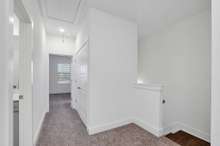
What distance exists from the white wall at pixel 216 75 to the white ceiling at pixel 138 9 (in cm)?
159

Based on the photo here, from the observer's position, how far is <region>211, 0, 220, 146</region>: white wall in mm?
774

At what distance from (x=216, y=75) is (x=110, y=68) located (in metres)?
1.84

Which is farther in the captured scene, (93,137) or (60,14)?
(60,14)

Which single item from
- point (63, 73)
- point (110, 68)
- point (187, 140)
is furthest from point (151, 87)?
point (63, 73)

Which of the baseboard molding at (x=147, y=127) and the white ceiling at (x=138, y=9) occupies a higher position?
the white ceiling at (x=138, y=9)

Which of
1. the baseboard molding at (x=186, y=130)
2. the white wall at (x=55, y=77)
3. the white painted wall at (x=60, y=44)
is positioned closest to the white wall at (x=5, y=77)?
the baseboard molding at (x=186, y=130)

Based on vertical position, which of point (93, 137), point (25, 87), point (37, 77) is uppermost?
point (37, 77)

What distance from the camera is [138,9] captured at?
2.27 metres

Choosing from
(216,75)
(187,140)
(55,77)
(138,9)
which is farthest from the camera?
(55,77)

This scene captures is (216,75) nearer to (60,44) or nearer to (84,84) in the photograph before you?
(84,84)

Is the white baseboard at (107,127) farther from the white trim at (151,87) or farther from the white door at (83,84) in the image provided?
the white trim at (151,87)

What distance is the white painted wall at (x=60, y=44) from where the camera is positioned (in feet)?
12.6

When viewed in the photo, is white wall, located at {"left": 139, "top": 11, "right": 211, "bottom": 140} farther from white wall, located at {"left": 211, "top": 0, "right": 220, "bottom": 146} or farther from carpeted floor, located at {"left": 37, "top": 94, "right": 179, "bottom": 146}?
white wall, located at {"left": 211, "top": 0, "right": 220, "bottom": 146}

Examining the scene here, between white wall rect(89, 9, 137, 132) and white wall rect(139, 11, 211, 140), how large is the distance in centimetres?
103
